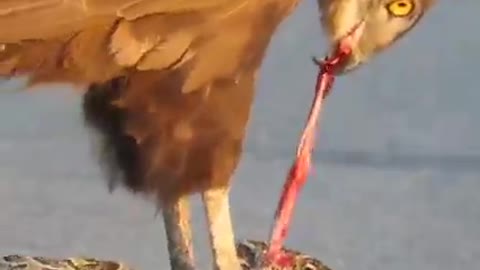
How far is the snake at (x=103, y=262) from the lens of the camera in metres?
1.74

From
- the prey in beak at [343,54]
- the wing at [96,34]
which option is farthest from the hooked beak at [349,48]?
the wing at [96,34]

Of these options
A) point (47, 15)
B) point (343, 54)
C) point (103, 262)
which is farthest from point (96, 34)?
point (103, 262)

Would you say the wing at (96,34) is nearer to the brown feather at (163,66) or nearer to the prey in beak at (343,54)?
the brown feather at (163,66)

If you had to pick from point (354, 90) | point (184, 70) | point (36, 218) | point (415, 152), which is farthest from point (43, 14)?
point (354, 90)

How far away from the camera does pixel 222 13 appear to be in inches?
58.1

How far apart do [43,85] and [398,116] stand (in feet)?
3.60

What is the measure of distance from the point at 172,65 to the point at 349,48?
185 millimetres

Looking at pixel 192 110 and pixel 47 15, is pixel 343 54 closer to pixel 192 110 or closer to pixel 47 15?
pixel 192 110

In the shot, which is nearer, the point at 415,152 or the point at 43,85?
the point at 43,85

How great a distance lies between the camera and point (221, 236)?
161 cm

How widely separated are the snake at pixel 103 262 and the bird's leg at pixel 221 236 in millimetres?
72

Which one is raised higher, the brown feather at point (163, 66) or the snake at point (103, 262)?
the brown feather at point (163, 66)

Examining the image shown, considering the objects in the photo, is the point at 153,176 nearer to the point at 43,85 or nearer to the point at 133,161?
the point at 133,161

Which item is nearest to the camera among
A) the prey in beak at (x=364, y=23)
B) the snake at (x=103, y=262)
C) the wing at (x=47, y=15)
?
the wing at (x=47, y=15)
